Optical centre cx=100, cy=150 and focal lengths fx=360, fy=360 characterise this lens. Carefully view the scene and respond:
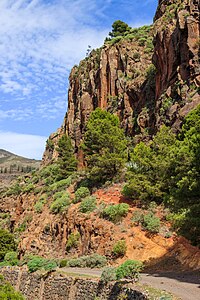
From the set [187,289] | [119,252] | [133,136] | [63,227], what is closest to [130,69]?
[133,136]

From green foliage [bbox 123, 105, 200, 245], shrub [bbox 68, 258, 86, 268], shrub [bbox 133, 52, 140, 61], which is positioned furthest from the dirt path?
shrub [bbox 133, 52, 140, 61]

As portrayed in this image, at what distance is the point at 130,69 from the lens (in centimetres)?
5809

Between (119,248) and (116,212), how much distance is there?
13.0 ft

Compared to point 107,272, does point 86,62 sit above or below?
above

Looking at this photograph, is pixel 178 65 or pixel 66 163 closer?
pixel 178 65

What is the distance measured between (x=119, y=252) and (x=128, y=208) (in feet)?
15.7

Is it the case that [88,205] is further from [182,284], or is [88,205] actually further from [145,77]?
[145,77]

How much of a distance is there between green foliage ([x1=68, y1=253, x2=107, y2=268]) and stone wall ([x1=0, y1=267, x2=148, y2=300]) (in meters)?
3.13

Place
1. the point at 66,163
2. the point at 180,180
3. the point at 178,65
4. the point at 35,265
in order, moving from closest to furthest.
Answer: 1. the point at 180,180
2. the point at 35,265
3. the point at 178,65
4. the point at 66,163

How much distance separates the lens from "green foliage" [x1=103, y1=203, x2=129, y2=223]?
91.6ft

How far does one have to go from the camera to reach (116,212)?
1100 inches

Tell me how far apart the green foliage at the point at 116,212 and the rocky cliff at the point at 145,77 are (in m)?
11.1

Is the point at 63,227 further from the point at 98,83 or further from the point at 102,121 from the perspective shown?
the point at 98,83

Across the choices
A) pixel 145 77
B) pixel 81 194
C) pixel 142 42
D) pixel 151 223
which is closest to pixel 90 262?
pixel 151 223
